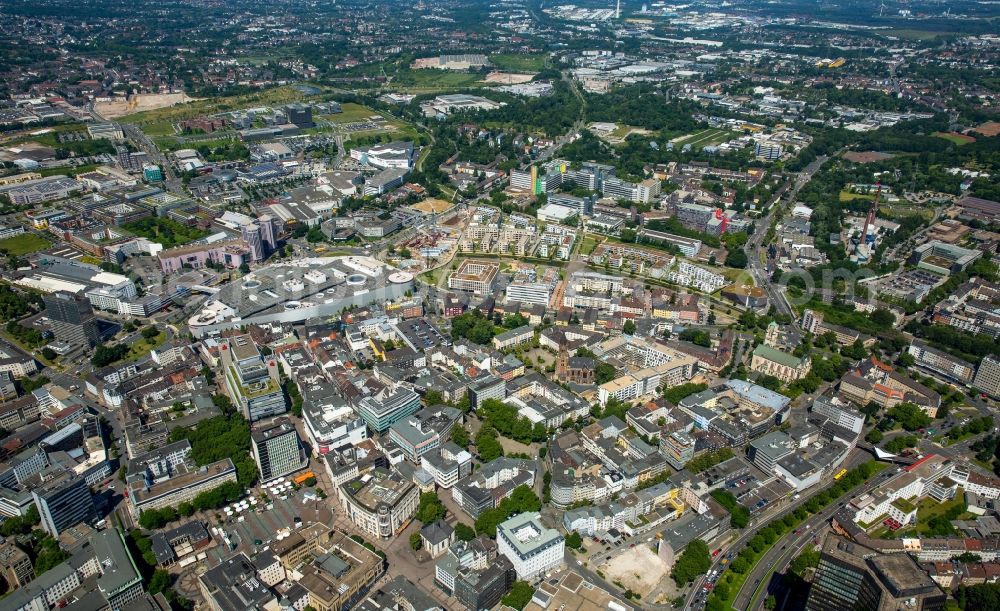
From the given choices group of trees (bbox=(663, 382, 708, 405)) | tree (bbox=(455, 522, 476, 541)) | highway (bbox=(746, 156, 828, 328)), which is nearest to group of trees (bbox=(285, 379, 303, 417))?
tree (bbox=(455, 522, 476, 541))

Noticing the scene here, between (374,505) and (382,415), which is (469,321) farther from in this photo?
(374,505)

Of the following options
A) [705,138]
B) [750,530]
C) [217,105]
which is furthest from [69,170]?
[750,530]

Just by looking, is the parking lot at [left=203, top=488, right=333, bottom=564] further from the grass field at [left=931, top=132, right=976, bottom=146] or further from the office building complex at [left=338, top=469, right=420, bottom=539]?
the grass field at [left=931, top=132, right=976, bottom=146]

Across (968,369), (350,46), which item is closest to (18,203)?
(968,369)

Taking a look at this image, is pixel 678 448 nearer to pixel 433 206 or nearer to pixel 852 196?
pixel 433 206

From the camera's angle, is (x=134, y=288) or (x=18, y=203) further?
(x=18, y=203)

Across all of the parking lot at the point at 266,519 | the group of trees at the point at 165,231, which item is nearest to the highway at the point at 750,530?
the parking lot at the point at 266,519
